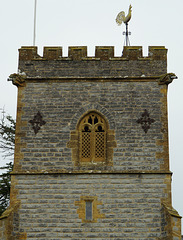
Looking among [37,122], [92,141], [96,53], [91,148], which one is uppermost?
[96,53]

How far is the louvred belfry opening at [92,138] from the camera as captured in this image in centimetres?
1811

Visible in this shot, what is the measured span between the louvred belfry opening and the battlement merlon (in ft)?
5.58

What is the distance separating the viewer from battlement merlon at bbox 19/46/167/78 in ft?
61.9

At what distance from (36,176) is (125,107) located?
3987mm

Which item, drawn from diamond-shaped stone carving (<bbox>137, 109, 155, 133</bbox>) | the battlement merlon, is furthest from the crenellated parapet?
diamond-shaped stone carving (<bbox>137, 109, 155, 133</bbox>)

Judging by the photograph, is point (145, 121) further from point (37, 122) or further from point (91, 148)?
point (37, 122)

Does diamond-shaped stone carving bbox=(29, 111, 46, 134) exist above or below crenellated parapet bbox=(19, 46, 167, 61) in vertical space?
below

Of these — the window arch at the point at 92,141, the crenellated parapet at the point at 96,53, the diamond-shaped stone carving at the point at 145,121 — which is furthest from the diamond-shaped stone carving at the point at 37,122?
the diamond-shaped stone carving at the point at 145,121

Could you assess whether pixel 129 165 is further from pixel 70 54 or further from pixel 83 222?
pixel 70 54

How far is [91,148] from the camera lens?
715 inches

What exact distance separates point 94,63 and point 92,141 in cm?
296

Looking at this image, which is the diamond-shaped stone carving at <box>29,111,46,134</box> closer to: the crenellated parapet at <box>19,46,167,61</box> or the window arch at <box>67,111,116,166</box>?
the window arch at <box>67,111,116,166</box>

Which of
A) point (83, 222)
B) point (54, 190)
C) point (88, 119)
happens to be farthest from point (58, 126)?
point (83, 222)

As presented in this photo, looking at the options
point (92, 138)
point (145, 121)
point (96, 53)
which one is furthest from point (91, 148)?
point (96, 53)
